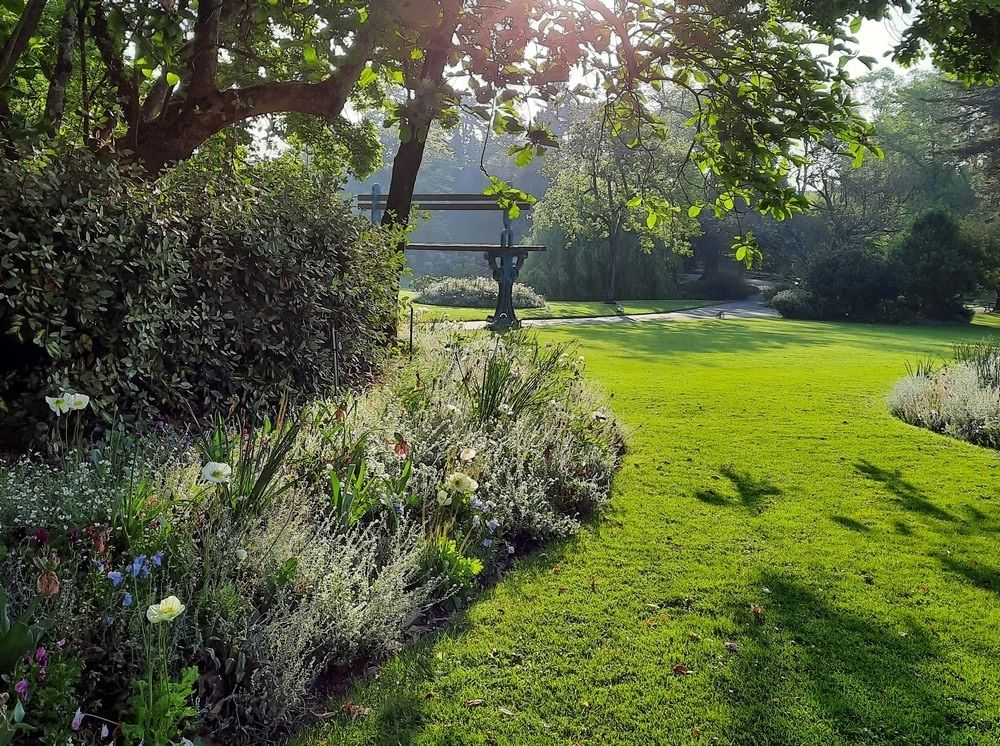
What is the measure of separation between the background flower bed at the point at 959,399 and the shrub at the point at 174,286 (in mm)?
6688

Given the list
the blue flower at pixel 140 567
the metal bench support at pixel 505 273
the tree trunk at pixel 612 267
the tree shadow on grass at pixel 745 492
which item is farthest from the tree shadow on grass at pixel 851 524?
the tree trunk at pixel 612 267

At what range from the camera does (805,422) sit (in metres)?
8.72

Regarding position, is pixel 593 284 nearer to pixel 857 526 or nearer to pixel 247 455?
pixel 857 526

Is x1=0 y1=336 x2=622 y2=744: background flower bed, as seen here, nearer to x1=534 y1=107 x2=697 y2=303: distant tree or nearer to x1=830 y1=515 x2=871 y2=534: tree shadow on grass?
x1=830 y1=515 x2=871 y2=534: tree shadow on grass

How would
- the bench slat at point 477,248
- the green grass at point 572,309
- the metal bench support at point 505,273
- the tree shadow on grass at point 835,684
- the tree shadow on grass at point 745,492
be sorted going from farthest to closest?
the green grass at point 572,309, the metal bench support at point 505,273, the bench slat at point 477,248, the tree shadow on grass at point 745,492, the tree shadow on grass at point 835,684

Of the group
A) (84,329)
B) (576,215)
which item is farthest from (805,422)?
(576,215)

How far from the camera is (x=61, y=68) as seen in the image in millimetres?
4402

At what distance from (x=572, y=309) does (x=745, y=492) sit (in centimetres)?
2178

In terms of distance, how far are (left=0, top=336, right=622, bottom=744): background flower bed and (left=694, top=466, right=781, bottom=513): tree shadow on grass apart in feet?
4.38

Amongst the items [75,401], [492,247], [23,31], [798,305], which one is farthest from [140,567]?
[798,305]

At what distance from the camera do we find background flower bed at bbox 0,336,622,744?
87.3 inches

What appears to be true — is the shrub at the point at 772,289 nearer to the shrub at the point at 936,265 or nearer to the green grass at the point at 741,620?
the shrub at the point at 936,265

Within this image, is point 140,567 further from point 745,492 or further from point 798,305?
point 798,305

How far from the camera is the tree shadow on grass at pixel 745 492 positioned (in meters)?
5.59
